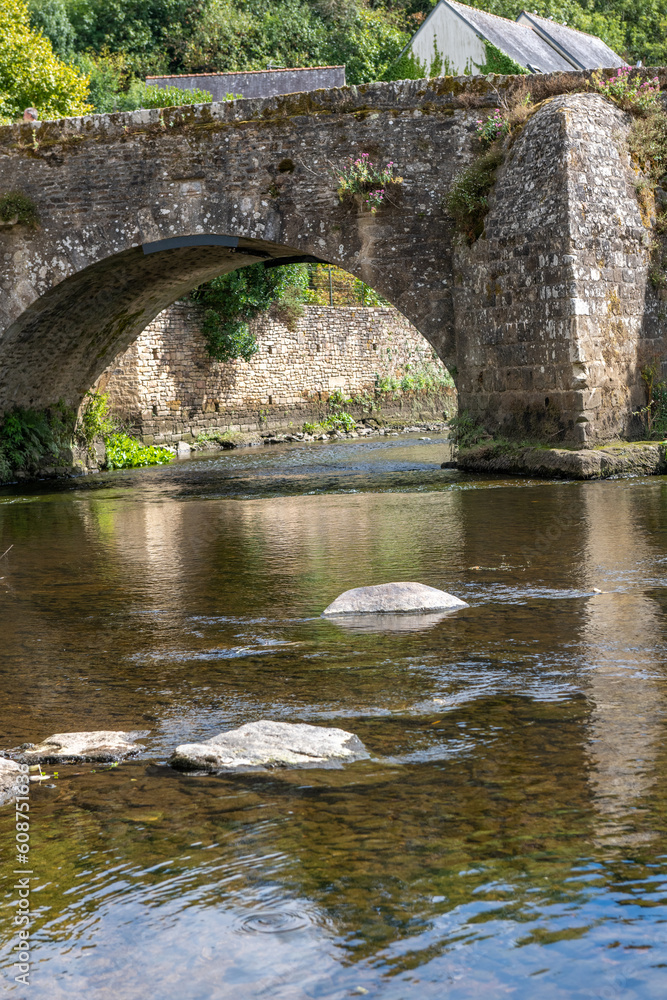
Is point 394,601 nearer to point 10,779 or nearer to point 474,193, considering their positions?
point 10,779

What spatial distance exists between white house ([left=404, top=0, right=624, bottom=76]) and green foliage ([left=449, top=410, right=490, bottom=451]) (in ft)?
55.5

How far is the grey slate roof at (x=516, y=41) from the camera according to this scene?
2656 cm

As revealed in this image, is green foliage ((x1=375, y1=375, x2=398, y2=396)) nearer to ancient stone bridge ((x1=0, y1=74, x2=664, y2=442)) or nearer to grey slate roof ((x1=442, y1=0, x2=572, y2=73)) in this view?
grey slate roof ((x1=442, y1=0, x2=572, y2=73))

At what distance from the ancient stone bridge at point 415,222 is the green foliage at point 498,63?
15.3 metres

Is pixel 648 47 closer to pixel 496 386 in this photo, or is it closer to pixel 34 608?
pixel 496 386

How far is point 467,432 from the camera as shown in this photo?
34.7 ft

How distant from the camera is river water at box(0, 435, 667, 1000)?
1773mm

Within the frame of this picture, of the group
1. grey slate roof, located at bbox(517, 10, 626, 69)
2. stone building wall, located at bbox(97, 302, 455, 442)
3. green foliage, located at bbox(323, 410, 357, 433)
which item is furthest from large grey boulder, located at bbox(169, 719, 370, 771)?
grey slate roof, located at bbox(517, 10, 626, 69)

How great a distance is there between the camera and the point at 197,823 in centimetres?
227

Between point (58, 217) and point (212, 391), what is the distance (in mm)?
8265

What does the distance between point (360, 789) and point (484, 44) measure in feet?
89.3

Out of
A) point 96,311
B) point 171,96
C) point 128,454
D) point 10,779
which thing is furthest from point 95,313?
point 171,96

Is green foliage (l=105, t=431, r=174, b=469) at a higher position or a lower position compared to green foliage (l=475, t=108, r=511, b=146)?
lower

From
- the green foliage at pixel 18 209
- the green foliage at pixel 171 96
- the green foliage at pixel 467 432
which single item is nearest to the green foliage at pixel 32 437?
the green foliage at pixel 18 209
